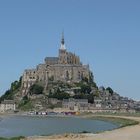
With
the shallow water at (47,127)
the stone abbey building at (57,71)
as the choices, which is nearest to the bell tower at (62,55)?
the stone abbey building at (57,71)

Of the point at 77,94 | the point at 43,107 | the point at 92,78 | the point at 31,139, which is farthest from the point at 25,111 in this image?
the point at 31,139

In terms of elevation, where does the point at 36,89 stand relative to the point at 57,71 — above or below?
below

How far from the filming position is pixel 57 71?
152m

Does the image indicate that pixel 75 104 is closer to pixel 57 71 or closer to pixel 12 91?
pixel 57 71

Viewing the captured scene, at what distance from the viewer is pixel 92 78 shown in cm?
15950

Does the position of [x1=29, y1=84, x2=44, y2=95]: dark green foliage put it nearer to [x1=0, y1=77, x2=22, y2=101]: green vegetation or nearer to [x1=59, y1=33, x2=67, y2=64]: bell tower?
[x1=0, y1=77, x2=22, y2=101]: green vegetation

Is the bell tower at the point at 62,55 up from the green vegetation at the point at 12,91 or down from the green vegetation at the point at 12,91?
up

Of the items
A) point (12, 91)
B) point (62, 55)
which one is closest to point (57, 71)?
point (62, 55)

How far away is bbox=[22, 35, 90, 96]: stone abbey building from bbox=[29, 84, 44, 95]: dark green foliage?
7.10ft

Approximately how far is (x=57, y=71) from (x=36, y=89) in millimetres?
9144

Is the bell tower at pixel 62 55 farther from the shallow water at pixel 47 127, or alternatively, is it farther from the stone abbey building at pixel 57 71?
the shallow water at pixel 47 127

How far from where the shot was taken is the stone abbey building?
151125 mm

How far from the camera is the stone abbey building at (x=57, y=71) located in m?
151

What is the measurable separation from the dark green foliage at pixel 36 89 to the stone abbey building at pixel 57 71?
2.17 meters
